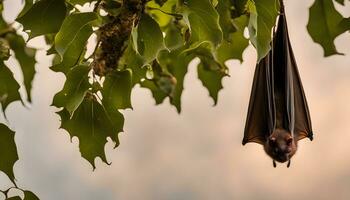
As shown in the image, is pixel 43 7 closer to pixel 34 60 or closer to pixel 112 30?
pixel 112 30

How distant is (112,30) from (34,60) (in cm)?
140

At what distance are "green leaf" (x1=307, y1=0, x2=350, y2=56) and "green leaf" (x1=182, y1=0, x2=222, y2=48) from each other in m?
1.33

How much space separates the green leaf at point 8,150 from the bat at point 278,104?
1.75 meters

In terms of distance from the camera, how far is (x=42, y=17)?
3297mm

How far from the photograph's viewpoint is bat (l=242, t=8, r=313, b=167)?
4.51m

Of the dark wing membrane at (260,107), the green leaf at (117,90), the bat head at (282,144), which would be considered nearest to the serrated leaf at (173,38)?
the green leaf at (117,90)

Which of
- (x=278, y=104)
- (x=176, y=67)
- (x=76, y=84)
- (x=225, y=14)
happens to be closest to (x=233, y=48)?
(x=176, y=67)

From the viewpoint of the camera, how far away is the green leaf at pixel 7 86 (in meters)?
3.87

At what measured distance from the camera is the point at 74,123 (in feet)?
12.1

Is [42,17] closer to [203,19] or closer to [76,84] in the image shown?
[76,84]

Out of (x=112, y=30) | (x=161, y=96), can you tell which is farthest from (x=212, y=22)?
(x=161, y=96)

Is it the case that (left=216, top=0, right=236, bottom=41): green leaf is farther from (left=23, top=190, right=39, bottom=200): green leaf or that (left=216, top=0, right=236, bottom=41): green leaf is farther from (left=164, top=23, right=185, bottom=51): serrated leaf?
(left=23, top=190, right=39, bottom=200): green leaf

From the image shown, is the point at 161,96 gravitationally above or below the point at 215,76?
below

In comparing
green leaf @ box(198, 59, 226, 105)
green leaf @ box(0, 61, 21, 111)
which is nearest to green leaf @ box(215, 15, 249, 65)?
green leaf @ box(198, 59, 226, 105)
